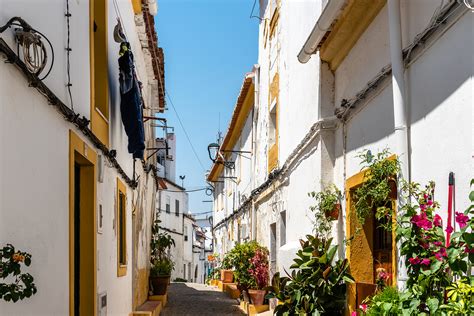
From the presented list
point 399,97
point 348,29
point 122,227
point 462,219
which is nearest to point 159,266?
point 122,227

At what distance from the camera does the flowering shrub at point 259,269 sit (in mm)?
13883

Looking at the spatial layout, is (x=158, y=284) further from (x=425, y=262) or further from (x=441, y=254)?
(x=441, y=254)

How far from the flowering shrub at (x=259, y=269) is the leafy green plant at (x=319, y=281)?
580 centimetres

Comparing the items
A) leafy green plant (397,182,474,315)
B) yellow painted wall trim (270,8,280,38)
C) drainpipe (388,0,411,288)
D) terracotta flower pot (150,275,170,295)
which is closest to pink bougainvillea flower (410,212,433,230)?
leafy green plant (397,182,474,315)

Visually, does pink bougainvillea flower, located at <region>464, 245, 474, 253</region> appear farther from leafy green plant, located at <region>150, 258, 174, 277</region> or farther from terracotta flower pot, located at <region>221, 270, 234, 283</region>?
terracotta flower pot, located at <region>221, 270, 234, 283</region>

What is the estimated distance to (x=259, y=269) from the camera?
13953mm

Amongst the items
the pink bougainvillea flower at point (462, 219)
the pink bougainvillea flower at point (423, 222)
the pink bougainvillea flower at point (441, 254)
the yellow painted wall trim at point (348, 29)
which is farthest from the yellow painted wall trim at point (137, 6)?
the pink bougainvillea flower at point (462, 219)

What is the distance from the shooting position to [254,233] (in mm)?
16812

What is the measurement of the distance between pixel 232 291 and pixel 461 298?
47.6 feet

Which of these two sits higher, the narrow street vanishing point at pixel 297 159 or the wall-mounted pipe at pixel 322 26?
the wall-mounted pipe at pixel 322 26

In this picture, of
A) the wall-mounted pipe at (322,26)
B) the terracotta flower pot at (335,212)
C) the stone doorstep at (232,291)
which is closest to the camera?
the wall-mounted pipe at (322,26)

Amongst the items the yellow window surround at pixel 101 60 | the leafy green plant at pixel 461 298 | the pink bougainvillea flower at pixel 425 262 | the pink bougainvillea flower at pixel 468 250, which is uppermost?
the yellow window surround at pixel 101 60

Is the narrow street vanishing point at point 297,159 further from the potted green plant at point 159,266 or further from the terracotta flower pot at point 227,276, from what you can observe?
the terracotta flower pot at point 227,276

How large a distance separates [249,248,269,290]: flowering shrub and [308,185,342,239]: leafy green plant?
5586 millimetres
